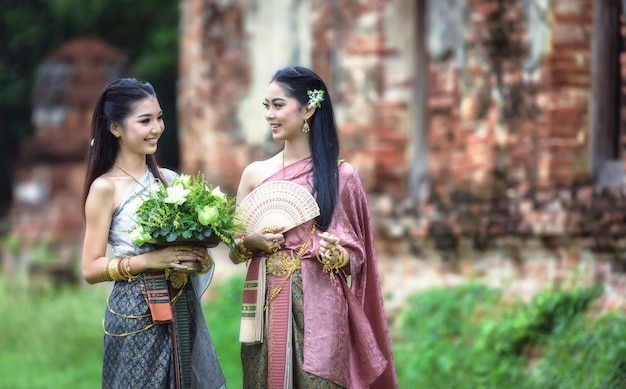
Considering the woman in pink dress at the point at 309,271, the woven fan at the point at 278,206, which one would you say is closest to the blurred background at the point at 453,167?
the woman in pink dress at the point at 309,271

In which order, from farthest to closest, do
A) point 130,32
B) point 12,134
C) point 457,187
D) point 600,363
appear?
point 12,134 → point 130,32 → point 457,187 → point 600,363

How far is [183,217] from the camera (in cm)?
521

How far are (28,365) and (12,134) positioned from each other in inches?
A: 648

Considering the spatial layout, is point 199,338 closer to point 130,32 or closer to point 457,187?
point 457,187

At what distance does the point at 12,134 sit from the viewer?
2648 centimetres

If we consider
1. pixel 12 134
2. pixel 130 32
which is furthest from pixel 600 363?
pixel 12 134

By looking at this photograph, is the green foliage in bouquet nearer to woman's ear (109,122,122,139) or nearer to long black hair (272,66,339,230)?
woman's ear (109,122,122,139)

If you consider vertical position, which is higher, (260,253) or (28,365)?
(260,253)

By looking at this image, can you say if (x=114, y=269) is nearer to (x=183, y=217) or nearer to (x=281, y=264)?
(x=183, y=217)

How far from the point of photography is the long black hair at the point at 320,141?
5.50 metres

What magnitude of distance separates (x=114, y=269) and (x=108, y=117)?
71 centimetres

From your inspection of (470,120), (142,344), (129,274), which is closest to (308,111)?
(129,274)

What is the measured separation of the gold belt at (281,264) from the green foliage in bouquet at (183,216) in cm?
29

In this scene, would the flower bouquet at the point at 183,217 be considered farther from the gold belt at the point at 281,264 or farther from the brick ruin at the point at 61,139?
the brick ruin at the point at 61,139
